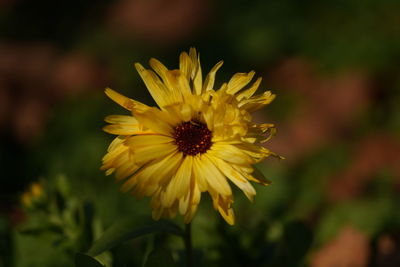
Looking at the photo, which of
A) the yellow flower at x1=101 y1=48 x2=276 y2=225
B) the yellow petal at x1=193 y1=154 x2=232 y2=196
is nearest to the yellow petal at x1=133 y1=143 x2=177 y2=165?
the yellow flower at x1=101 y1=48 x2=276 y2=225

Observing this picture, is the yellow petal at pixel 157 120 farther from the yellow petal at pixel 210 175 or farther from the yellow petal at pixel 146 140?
the yellow petal at pixel 210 175

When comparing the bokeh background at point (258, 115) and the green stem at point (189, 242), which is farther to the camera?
the bokeh background at point (258, 115)

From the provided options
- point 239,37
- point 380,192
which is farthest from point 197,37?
point 380,192

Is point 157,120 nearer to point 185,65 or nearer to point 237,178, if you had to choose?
point 185,65

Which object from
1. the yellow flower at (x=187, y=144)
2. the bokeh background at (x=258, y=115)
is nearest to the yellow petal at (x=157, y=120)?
the yellow flower at (x=187, y=144)

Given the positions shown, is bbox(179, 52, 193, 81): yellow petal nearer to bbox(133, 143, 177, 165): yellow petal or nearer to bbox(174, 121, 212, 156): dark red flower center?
bbox(174, 121, 212, 156): dark red flower center

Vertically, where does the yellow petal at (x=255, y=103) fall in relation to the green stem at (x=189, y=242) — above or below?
above
